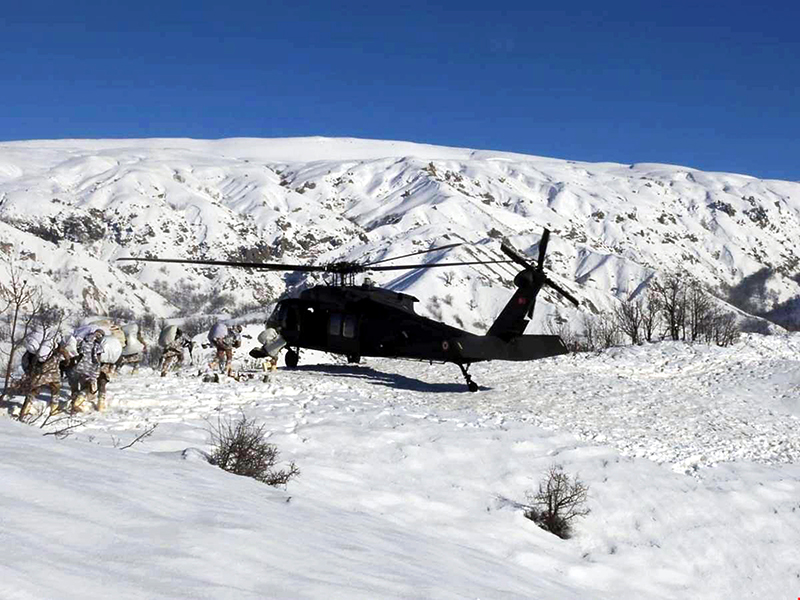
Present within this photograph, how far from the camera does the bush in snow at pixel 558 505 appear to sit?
10.7 metres

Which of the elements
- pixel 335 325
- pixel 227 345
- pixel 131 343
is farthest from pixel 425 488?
pixel 335 325

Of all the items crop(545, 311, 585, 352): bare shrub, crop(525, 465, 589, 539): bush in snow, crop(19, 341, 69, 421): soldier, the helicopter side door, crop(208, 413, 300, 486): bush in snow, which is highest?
crop(545, 311, 585, 352): bare shrub

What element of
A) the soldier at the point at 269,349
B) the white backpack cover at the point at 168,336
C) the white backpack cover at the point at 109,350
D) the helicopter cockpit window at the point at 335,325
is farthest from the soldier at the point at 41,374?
the helicopter cockpit window at the point at 335,325

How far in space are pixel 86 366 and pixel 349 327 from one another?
933 cm

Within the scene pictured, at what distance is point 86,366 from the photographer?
1278 centimetres

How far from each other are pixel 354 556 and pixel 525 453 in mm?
8860

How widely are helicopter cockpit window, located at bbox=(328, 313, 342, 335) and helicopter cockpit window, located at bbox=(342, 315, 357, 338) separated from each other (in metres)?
0.16

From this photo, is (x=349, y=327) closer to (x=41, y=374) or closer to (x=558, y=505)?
(x=41, y=374)

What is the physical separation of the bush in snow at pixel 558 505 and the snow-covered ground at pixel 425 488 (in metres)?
0.27

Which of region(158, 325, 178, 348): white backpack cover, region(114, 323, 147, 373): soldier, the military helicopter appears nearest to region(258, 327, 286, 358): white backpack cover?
the military helicopter

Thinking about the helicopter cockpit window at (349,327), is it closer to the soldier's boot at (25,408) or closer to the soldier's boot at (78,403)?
the soldier's boot at (78,403)

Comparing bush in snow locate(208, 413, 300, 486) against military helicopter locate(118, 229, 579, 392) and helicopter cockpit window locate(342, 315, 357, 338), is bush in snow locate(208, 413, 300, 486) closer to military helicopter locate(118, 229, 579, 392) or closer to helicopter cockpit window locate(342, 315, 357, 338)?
military helicopter locate(118, 229, 579, 392)

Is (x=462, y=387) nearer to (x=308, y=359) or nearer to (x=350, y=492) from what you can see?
(x=350, y=492)

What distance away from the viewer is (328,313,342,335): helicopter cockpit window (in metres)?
21.2
